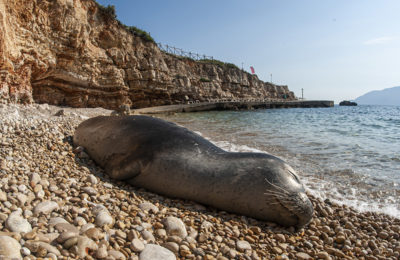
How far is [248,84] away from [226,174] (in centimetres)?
4723

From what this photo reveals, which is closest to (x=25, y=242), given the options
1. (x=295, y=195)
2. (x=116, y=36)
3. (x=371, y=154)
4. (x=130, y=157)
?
(x=130, y=157)

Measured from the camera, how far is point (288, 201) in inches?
115

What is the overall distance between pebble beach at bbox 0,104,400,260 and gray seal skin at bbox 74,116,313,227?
146 mm

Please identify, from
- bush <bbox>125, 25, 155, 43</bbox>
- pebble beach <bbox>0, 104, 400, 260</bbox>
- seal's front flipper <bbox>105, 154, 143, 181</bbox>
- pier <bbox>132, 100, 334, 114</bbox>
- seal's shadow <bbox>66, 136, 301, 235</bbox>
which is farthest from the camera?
bush <bbox>125, 25, 155, 43</bbox>

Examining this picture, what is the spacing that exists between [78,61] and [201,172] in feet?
55.6

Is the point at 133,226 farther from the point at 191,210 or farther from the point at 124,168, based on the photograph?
the point at 124,168

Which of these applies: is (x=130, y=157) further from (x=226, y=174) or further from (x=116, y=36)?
(x=116, y=36)

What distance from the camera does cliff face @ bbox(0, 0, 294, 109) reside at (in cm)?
1044

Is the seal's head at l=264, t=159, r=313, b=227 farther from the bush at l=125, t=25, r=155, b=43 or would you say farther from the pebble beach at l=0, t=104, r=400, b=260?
the bush at l=125, t=25, r=155, b=43

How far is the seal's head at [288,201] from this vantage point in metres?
2.90

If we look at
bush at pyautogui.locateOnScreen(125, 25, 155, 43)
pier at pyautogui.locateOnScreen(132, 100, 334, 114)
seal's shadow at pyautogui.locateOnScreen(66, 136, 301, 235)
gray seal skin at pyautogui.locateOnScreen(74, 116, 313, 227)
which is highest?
bush at pyautogui.locateOnScreen(125, 25, 155, 43)

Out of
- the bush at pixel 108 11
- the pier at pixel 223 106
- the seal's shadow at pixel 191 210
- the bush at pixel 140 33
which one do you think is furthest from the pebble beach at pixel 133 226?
the bush at pixel 140 33

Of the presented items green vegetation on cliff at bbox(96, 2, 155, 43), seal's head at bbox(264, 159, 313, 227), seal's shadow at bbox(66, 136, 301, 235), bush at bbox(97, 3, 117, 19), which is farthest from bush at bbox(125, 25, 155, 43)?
seal's head at bbox(264, 159, 313, 227)

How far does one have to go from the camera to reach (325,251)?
2.52m
